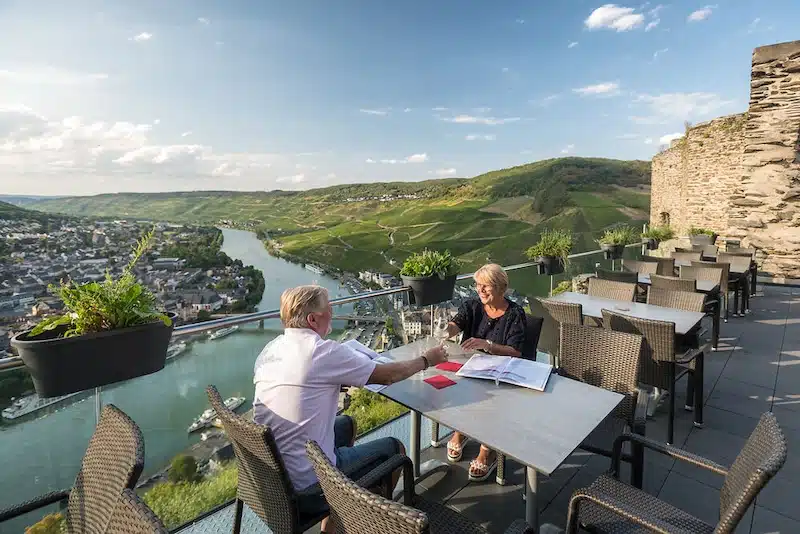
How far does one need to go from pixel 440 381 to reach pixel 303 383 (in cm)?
76

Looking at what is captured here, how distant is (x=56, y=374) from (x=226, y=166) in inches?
389

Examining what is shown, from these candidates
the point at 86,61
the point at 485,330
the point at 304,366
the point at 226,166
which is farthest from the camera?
the point at 226,166

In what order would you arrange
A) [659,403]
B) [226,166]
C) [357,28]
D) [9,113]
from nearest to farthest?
[659,403]
[9,113]
[357,28]
[226,166]

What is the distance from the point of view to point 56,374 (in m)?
1.75

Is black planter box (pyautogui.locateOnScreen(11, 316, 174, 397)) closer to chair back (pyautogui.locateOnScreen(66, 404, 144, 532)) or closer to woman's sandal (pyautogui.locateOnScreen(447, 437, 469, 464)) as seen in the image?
chair back (pyautogui.locateOnScreen(66, 404, 144, 532))

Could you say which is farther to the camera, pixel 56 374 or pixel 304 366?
pixel 56 374

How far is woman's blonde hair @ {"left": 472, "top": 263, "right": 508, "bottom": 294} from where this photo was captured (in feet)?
9.08

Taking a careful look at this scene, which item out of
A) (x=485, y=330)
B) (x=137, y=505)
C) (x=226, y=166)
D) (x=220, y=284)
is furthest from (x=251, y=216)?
(x=137, y=505)

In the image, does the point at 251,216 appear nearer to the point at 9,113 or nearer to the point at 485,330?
the point at 9,113

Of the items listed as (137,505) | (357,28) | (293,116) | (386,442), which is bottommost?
(386,442)

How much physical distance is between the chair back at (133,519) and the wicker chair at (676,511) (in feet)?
4.31

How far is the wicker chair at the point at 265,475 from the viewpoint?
1381mm

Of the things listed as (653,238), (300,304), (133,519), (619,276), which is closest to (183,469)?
(300,304)

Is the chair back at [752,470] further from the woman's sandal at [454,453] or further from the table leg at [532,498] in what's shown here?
the woman's sandal at [454,453]
